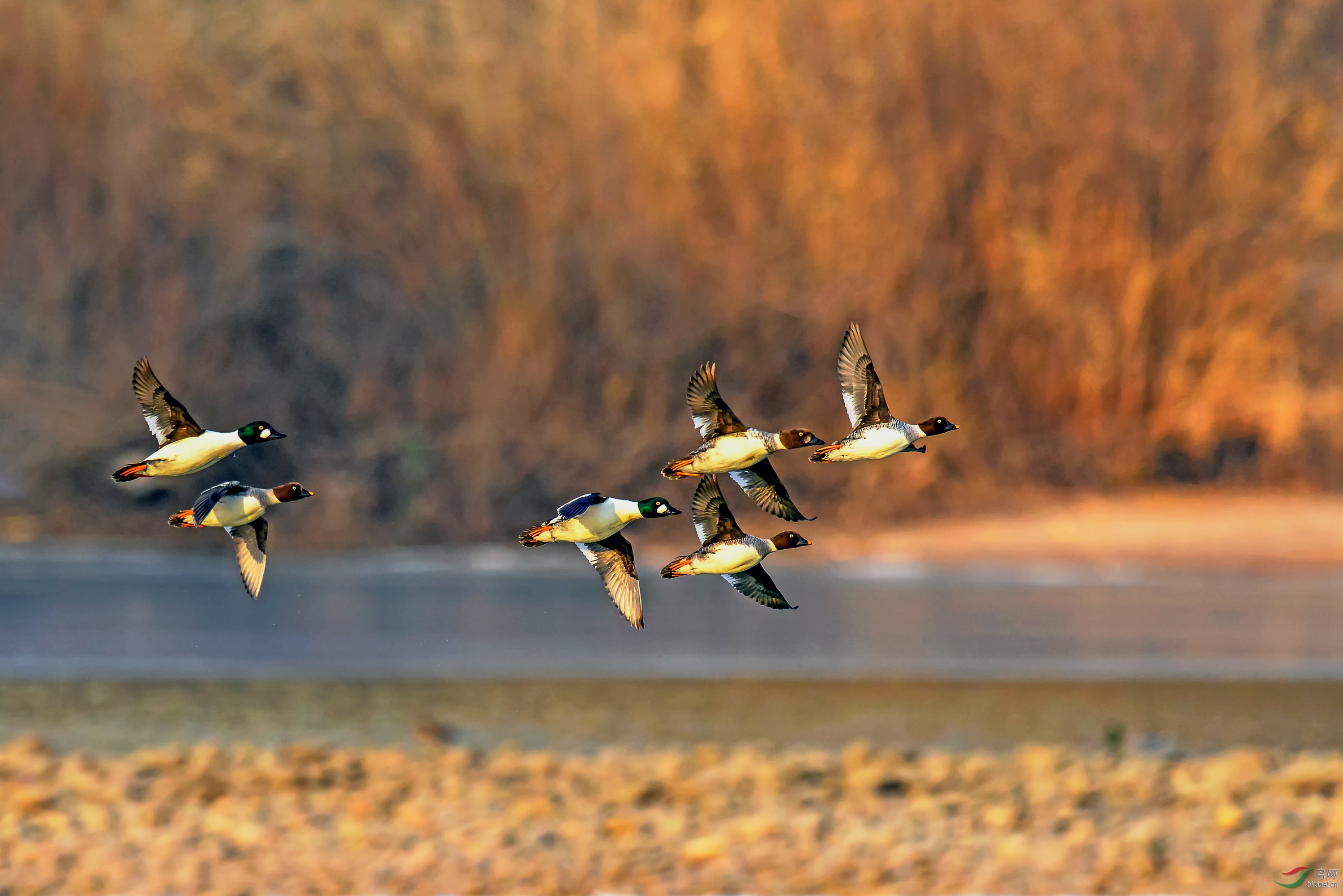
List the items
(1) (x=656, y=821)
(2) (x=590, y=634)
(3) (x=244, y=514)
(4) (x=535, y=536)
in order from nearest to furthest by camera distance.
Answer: (4) (x=535, y=536) < (3) (x=244, y=514) < (1) (x=656, y=821) < (2) (x=590, y=634)

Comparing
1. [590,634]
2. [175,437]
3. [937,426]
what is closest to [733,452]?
[937,426]

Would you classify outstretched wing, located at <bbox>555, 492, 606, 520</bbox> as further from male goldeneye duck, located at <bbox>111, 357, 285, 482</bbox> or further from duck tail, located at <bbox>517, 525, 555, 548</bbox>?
male goldeneye duck, located at <bbox>111, 357, 285, 482</bbox>

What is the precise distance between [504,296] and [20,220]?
29.2 feet

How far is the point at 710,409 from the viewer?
1.78 metres

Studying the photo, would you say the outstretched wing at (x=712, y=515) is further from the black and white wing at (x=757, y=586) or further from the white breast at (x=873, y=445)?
the white breast at (x=873, y=445)

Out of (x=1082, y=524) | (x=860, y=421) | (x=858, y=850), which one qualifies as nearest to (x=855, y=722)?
(x=858, y=850)

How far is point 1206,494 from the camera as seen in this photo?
3.95 metres

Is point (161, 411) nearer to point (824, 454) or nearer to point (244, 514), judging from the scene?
point (244, 514)

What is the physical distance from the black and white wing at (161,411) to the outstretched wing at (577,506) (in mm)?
389

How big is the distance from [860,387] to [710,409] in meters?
0.17

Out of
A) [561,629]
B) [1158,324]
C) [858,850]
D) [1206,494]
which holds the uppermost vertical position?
[561,629]

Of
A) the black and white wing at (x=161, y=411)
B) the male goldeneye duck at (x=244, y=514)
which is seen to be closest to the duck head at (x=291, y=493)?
the male goldeneye duck at (x=244, y=514)

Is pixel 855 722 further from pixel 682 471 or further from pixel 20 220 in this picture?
pixel 682 471

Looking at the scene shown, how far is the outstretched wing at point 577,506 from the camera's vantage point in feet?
5.51
